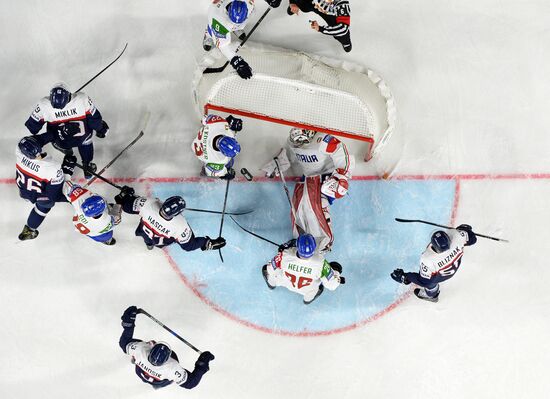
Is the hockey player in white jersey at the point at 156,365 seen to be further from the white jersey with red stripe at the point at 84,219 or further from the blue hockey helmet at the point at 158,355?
the white jersey with red stripe at the point at 84,219

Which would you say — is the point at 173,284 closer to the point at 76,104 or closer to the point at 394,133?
the point at 76,104

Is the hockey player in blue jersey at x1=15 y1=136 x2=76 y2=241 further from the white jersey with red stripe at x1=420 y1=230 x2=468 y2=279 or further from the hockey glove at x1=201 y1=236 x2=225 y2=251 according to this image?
the white jersey with red stripe at x1=420 y1=230 x2=468 y2=279

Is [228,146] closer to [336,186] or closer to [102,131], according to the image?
[336,186]

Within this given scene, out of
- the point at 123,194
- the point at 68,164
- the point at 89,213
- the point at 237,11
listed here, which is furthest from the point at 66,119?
the point at 237,11

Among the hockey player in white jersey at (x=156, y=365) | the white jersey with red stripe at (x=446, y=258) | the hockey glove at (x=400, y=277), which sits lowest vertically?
the hockey player in white jersey at (x=156, y=365)

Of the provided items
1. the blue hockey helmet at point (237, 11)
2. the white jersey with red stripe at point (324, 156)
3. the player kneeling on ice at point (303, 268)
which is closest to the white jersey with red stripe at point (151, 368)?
the player kneeling on ice at point (303, 268)

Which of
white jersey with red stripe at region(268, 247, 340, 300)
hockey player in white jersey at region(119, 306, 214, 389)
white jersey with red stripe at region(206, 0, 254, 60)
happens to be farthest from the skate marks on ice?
white jersey with red stripe at region(206, 0, 254, 60)

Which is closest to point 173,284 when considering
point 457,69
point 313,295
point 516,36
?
point 313,295

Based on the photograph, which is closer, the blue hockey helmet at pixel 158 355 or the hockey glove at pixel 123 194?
the blue hockey helmet at pixel 158 355
